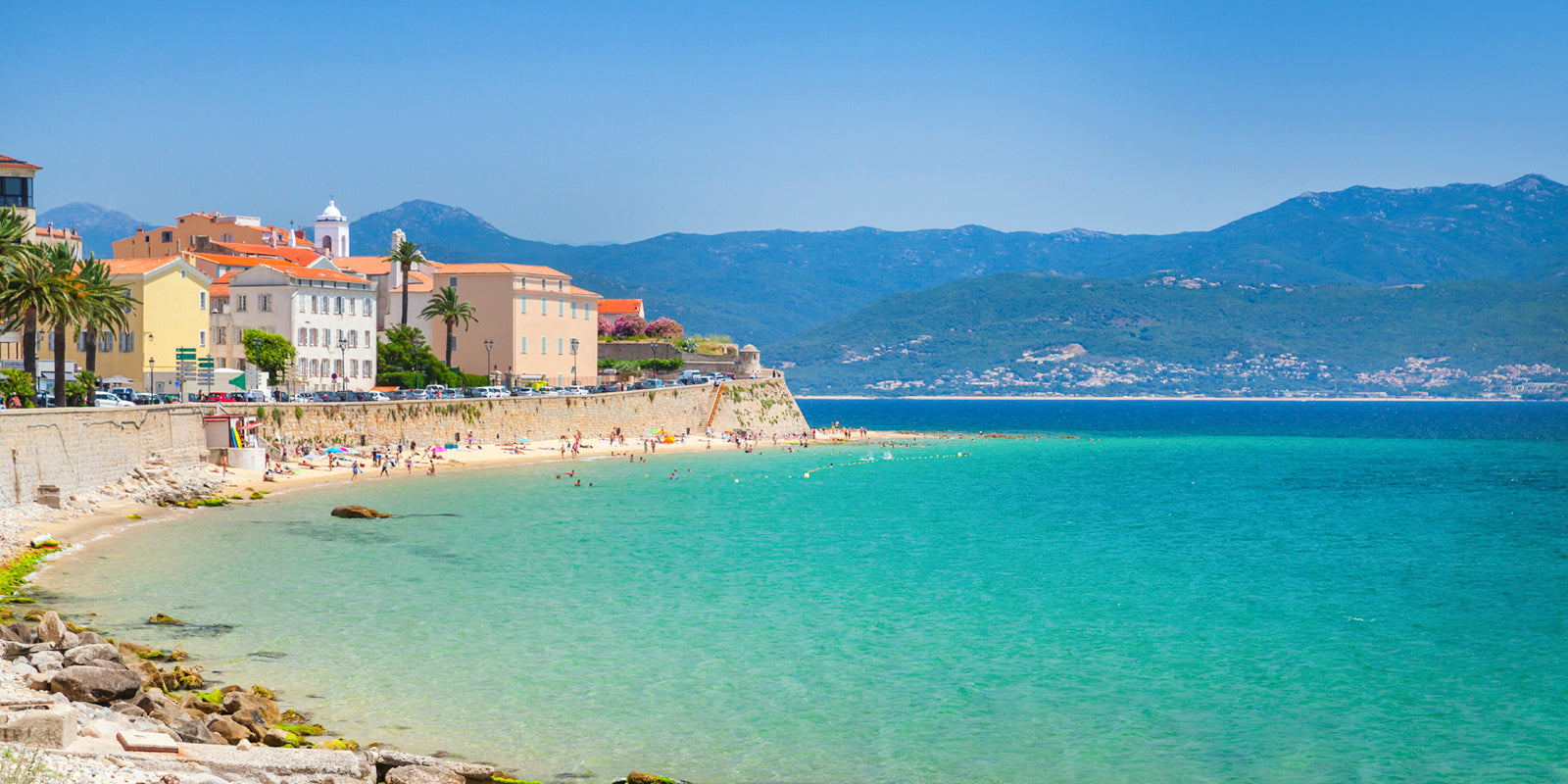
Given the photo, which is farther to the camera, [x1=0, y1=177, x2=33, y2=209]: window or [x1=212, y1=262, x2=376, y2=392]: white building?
[x1=212, y1=262, x2=376, y2=392]: white building

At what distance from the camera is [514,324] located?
75875mm

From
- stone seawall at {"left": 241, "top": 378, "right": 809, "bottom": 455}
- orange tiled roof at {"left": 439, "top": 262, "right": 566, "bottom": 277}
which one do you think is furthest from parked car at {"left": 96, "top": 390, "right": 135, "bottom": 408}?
orange tiled roof at {"left": 439, "top": 262, "right": 566, "bottom": 277}

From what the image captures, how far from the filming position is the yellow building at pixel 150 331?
182 feet

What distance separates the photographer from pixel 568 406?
221 feet

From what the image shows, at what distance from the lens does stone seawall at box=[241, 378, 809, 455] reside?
52659 mm

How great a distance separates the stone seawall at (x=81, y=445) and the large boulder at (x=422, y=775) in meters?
22.8

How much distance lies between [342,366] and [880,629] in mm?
49331

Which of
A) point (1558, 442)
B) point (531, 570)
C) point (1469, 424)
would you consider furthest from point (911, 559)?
point (1469, 424)

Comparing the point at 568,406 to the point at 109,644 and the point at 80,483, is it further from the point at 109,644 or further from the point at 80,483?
the point at 109,644

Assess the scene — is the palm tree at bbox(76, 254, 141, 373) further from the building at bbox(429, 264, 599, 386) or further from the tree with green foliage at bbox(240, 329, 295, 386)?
the building at bbox(429, 264, 599, 386)

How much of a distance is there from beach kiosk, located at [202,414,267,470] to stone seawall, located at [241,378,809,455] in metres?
1.13

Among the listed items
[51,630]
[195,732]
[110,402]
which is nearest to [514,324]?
[110,402]

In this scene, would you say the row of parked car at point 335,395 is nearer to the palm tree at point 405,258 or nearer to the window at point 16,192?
the window at point 16,192

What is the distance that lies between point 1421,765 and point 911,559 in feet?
61.1
